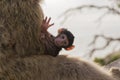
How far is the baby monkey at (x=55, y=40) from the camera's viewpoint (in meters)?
5.26

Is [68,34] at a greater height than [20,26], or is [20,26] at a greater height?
[68,34]

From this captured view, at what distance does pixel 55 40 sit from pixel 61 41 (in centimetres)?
7

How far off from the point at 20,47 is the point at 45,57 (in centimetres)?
30

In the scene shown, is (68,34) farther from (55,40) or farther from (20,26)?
(20,26)

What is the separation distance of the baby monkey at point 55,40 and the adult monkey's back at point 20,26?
8 cm

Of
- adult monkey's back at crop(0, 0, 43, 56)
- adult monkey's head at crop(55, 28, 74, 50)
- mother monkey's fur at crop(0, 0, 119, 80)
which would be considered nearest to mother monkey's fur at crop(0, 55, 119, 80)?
mother monkey's fur at crop(0, 0, 119, 80)

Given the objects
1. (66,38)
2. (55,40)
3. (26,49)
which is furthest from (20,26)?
(66,38)

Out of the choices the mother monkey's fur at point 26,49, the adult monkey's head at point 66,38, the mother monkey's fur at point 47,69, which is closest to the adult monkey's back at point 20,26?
the mother monkey's fur at point 26,49

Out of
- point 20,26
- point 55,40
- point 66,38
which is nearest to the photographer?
point 20,26

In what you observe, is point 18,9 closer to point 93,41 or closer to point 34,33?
point 34,33

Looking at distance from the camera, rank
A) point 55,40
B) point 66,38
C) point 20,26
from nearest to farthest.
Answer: point 20,26, point 55,40, point 66,38

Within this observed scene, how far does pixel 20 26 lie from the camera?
5129 millimetres

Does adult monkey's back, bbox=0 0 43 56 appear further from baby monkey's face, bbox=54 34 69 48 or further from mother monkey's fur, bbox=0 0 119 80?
baby monkey's face, bbox=54 34 69 48

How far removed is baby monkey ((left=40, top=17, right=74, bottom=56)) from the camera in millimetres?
5262
